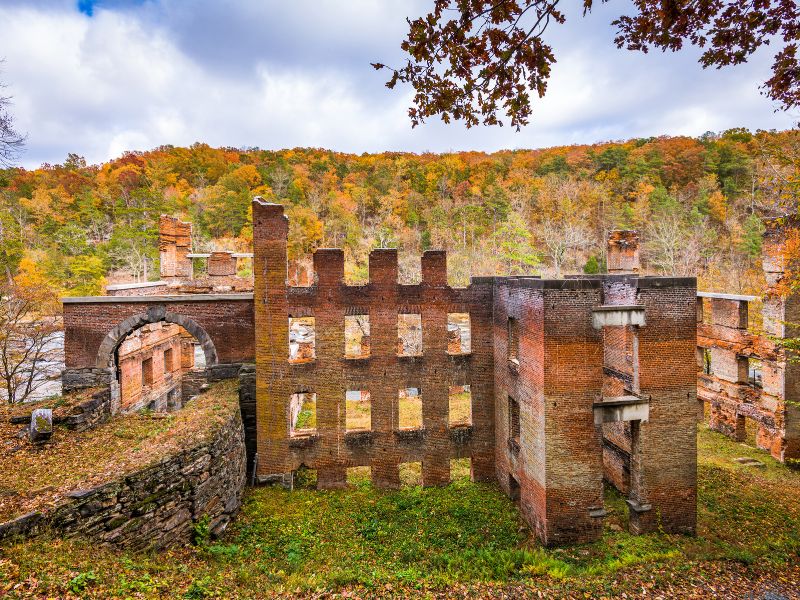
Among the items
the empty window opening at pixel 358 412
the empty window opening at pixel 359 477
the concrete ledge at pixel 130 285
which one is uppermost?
the concrete ledge at pixel 130 285

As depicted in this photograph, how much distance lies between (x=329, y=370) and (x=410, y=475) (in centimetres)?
565

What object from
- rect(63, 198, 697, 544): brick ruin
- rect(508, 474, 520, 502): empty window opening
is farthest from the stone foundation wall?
rect(508, 474, 520, 502): empty window opening

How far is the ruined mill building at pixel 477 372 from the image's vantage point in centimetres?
1136

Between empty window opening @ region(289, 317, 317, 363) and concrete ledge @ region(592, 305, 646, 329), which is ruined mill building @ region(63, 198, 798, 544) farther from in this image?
empty window opening @ region(289, 317, 317, 363)

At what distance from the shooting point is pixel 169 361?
23875 mm

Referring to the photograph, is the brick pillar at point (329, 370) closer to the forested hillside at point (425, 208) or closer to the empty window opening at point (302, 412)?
the empty window opening at point (302, 412)

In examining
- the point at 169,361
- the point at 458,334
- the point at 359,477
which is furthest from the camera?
the point at 458,334

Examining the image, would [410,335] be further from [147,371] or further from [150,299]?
[150,299]

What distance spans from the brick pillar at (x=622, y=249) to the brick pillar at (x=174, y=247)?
21400 mm

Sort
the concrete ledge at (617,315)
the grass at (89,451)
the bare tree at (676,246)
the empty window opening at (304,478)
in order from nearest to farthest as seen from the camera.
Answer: the grass at (89,451) < the concrete ledge at (617,315) < the empty window opening at (304,478) < the bare tree at (676,246)

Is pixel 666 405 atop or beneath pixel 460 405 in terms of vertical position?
atop

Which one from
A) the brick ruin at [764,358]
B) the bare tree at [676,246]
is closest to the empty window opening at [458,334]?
the brick ruin at [764,358]

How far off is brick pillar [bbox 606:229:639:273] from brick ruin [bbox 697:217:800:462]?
3562mm

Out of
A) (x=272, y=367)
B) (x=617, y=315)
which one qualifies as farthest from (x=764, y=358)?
(x=272, y=367)
